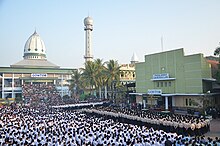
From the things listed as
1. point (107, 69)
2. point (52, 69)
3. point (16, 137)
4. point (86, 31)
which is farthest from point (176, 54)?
point (86, 31)

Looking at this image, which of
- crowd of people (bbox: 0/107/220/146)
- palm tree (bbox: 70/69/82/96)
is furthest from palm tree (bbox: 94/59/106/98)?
crowd of people (bbox: 0/107/220/146)

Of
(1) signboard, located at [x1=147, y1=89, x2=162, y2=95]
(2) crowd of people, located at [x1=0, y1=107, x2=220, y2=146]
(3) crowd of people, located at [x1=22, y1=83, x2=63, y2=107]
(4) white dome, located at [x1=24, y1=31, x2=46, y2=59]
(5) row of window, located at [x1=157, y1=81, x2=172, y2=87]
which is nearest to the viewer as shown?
(2) crowd of people, located at [x1=0, y1=107, x2=220, y2=146]

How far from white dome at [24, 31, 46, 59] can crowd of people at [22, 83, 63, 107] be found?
806 inches

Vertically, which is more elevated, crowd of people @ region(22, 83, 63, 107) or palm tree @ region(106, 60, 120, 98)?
palm tree @ region(106, 60, 120, 98)

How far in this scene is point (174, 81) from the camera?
2741cm

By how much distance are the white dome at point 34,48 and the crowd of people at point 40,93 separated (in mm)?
20474

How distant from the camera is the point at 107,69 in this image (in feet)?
130

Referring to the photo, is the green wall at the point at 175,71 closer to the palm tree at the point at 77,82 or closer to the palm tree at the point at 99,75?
the palm tree at the point at 99,75

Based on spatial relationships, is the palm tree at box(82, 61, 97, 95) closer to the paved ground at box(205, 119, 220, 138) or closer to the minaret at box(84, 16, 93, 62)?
the paved ground at box(205, 119, 220, 138)

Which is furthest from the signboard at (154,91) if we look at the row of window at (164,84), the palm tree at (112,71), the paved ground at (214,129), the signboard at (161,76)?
the palm tree at (112,71)

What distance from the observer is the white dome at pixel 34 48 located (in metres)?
66.8

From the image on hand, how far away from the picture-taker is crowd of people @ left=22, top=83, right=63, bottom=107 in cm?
4418

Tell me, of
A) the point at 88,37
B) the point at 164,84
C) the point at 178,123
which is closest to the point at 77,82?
the point at 164,84

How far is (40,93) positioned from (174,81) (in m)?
29.8
